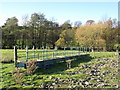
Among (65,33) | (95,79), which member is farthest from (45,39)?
(95,79)

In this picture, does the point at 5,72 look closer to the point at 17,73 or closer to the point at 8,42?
the point at 17,73

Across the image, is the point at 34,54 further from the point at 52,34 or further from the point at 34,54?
the point at 52,34

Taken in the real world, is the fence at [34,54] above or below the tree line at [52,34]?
below

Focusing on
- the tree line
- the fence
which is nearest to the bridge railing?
Answer: the fence

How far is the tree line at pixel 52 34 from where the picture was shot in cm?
3044

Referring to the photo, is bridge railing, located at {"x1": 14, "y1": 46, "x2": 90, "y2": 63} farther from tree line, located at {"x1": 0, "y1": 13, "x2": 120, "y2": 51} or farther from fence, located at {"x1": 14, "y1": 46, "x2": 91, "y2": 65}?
tree line, located at {"x1": 0, "y1": 13, "x2": 120, "y2": 51}

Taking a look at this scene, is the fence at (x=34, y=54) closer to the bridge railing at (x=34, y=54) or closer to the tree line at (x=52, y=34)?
the bridge railing at (x=34, y=54)

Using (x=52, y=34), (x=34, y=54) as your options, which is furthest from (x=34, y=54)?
(x=52, y=34)

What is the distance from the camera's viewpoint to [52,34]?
1362 inches

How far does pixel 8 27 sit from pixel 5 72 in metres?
23.9

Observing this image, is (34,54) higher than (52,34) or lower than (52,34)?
lower

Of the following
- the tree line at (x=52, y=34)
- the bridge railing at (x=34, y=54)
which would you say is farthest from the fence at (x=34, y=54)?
the tree line at (x=52, y=34)

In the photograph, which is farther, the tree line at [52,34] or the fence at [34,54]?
the tree line at [52,34]

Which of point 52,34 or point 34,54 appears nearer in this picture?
point 34,54
